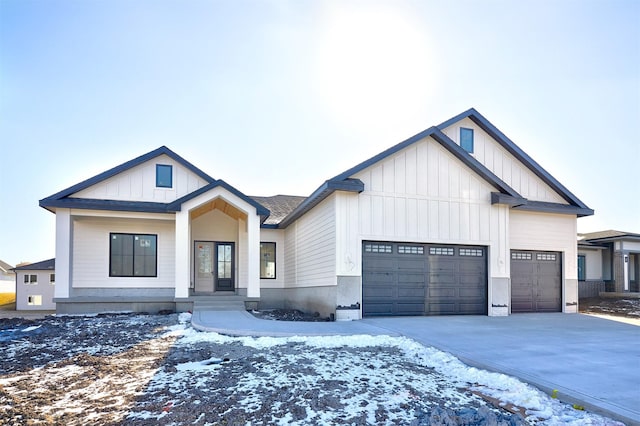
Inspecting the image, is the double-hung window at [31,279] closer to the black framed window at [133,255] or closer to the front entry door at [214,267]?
the black framed window at [133,255]

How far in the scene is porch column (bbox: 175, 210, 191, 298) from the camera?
13.3 meters

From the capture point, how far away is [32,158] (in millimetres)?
17094

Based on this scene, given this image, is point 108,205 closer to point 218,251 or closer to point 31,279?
point 218,251

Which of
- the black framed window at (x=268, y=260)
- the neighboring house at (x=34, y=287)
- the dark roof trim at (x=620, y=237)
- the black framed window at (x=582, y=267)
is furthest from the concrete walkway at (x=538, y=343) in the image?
the neighboring house at (x=34, y=287)

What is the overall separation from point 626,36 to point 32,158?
2075 centimetres

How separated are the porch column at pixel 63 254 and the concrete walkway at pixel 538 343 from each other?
16.7 ft

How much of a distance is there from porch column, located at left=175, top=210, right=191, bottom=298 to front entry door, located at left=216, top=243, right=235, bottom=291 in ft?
10.5

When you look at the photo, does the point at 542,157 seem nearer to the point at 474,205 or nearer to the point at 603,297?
the point at 474,205

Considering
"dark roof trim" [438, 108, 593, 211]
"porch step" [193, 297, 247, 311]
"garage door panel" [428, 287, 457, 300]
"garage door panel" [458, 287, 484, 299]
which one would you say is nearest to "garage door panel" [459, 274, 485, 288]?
"garage door panel" [458, 287, 484, 299]

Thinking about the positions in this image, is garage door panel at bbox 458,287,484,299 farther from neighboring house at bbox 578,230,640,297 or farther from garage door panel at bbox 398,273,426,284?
neighboring house at bbox 578,230,640,297

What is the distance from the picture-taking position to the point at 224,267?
16672 mm

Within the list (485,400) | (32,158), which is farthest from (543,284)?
(32,158)

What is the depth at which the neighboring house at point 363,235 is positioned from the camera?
11906mm

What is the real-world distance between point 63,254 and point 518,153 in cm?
1526
